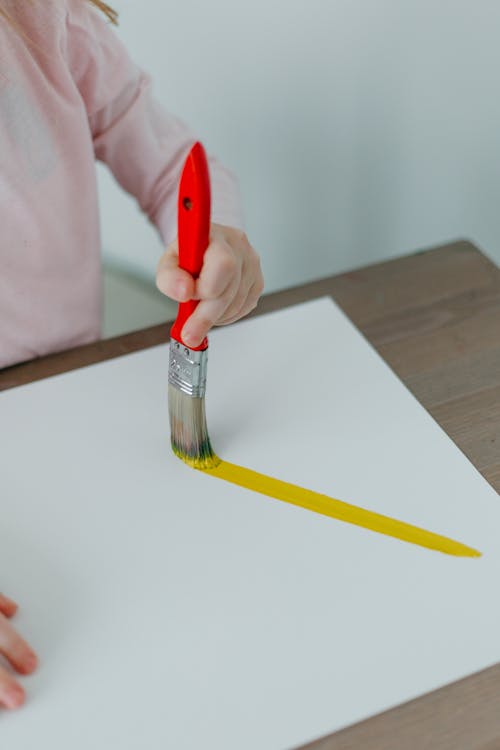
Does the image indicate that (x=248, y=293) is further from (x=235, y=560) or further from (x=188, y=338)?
(x=235, y=560)

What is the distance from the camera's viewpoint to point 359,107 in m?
0.91

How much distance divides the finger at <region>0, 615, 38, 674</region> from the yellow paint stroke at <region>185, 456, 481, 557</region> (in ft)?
0.51

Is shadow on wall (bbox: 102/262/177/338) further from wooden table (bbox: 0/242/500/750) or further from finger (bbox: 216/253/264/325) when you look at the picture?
finger (bbox: 216/253/264/325)

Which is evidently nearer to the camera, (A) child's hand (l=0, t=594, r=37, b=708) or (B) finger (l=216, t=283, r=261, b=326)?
(A) child's hand (l=0, t=594, r=37, b=708)

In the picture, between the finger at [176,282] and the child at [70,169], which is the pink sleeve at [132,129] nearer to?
the child at [70,169]

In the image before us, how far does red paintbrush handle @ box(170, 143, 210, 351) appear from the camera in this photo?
0.46 m

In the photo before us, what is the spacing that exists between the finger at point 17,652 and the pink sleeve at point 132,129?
34 cm

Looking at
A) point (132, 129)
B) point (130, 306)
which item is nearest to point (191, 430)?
point (132, 129)

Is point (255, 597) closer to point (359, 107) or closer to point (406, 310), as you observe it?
point (406, 310)

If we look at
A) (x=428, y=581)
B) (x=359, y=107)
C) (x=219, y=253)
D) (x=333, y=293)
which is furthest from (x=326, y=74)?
(x=428, y=581)

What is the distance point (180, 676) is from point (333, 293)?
354 millimetres

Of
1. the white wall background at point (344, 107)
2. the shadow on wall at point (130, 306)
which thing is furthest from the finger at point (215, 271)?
the shadow on wall at point (130, 306)

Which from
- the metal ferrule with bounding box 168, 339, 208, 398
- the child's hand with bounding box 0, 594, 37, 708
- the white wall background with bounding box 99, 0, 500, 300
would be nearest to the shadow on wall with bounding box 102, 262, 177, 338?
the white wall background with bounding box 99, 0, 500, 300

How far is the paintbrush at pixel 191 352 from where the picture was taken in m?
0.46
